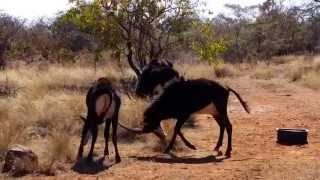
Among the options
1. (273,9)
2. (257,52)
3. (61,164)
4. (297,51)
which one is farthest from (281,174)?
(273,9)

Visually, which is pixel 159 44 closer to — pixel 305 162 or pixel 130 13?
pixel 130 13

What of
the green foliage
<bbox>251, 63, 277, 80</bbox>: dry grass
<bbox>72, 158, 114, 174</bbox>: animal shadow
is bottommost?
<bbox>72, 158, 114, 174</bbox>: animal shadow

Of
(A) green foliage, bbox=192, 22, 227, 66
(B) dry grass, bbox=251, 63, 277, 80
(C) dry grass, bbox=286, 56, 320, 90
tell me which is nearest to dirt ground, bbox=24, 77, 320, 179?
(A) green foliage, bbox=192, 22, 227, 66

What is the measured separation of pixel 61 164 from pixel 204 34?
1115cm

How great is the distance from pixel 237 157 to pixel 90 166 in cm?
248

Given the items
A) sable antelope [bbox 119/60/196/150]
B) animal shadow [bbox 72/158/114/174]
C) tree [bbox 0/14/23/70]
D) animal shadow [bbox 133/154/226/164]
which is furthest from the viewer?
tree [bbox 0/14/23/70]

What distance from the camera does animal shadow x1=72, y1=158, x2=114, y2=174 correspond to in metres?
9.18

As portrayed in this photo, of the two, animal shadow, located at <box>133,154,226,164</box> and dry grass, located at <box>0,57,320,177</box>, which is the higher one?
dry grass, located at <box>0,57,320,177</box>

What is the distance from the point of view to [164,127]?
1186 centimetres

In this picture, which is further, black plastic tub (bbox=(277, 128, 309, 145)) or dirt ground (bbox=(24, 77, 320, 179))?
black plastic tub (bbox=(277, 128, 309, 145))

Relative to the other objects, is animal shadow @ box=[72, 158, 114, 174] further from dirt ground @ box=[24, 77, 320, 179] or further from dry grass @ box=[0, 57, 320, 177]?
dry grass @ box=[0, 57, 320, 177]

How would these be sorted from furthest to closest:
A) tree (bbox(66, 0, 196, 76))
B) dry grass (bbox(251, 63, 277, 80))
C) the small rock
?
dry grass (bbox(251, 63, 277, 80)) < tree (bbox(66, 0, 196, 76)) < the small rock

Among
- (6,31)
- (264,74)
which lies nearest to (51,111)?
(264,74)

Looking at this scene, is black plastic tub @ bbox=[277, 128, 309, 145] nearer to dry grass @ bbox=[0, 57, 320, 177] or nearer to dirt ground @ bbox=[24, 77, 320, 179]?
dirt ground @ bbox=[24, 77, 320, 179]
